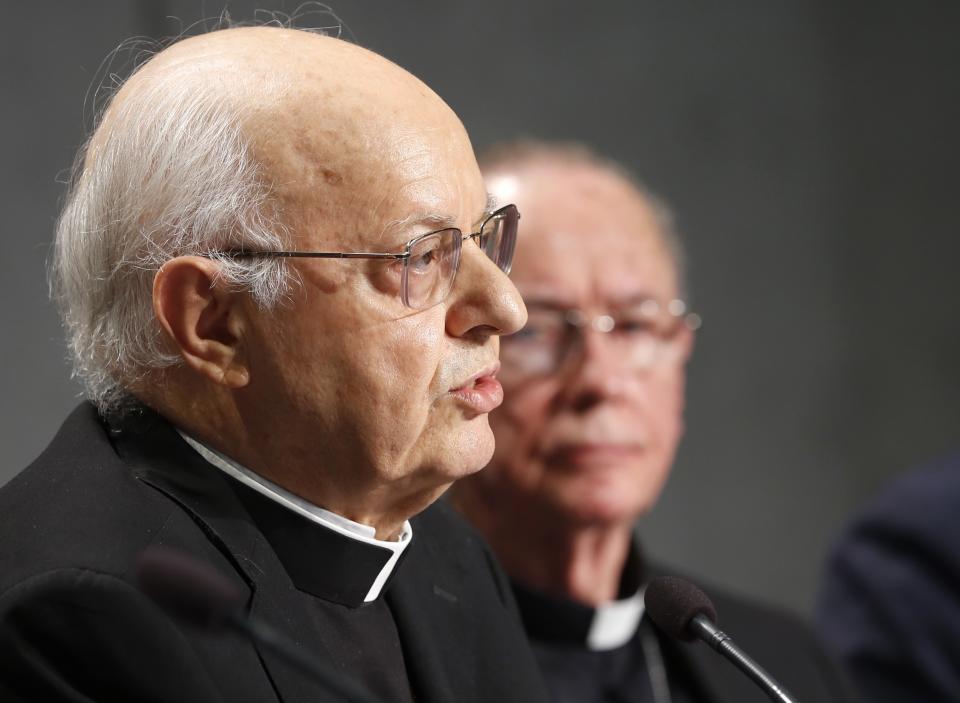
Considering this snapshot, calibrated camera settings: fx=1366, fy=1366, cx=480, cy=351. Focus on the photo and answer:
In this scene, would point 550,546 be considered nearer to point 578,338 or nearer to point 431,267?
point 578,338

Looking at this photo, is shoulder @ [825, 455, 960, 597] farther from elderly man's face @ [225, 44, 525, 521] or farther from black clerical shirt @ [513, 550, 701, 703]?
elderly man's face @ [225, 44, 525, 521]

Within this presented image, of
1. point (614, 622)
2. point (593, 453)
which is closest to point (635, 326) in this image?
point (593, 453)

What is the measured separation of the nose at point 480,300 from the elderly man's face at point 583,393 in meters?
1.06

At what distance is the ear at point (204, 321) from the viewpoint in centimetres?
119

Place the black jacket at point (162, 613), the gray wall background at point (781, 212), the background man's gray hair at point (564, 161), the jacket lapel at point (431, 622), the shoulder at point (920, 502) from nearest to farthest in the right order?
the black jacket at point (162, 613)
the jacket lapel at point (431, 622)
the background man's gray hair at point (564, 161)
the shoulder at point (920, 502)
the gray wall background at point (781, 212)

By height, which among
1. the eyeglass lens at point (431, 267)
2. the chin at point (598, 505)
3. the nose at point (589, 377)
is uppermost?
the eyeglass lens at point (431, 267)

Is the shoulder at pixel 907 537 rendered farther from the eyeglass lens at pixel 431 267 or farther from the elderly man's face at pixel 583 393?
the eyeglass lens at pixel 431 267

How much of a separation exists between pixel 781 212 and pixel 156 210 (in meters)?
3.01

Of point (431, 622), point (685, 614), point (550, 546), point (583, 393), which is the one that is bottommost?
point (550, 546)

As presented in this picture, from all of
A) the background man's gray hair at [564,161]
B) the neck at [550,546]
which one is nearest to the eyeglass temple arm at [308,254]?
the neck at [550,546]

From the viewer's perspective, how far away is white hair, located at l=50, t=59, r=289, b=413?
116 cm

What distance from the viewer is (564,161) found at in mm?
2496

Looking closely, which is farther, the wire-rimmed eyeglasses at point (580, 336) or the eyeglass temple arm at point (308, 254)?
the wire-rimmed eyeglasses at point (580, 336)

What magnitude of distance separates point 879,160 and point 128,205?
3.26 m
